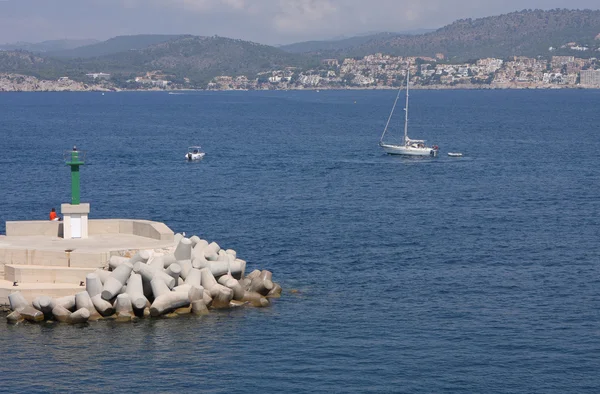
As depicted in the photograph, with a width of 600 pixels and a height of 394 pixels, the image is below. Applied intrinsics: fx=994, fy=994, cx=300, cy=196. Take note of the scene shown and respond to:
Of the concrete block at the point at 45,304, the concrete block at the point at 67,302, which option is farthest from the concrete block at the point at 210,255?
the concrete block at the point at 45,304

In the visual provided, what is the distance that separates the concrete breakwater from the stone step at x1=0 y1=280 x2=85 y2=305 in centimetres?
43

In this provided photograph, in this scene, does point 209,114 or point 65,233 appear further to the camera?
point 209,114

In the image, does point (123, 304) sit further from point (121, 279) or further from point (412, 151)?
point (412, 151)

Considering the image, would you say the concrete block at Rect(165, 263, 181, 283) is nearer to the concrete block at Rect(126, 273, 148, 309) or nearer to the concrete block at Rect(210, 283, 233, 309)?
the concrete block at Rect(126, 273, 148, 309)

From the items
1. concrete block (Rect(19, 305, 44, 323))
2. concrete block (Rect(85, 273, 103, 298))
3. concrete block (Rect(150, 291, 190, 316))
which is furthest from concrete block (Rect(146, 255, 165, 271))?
concrete block (Rect(19, 305, 44, 323))

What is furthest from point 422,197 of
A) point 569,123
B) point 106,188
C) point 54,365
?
point 569,123

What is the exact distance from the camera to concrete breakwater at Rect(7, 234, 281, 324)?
3472 cm

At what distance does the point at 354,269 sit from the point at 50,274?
14.1 meters

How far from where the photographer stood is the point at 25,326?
34.4 meters

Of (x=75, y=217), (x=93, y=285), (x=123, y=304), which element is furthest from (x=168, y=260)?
(x=75, y=217)

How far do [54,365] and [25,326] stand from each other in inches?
166

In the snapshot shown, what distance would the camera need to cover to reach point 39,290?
35.6 meters

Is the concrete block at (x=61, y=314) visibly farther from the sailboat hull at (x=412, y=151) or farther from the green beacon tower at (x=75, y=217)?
the sailboat hull at (x=412, y=151)

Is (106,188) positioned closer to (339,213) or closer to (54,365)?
(339,213)
